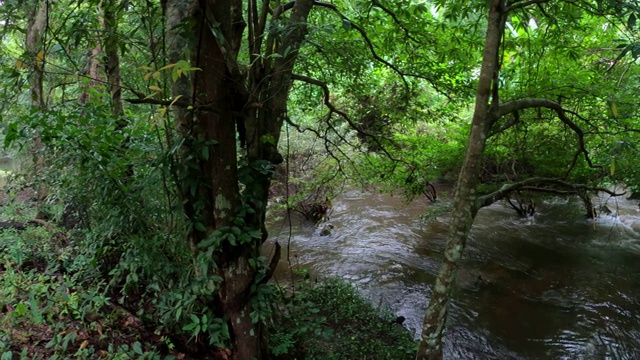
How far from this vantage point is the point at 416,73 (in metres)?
5.36

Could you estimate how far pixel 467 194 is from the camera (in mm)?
3682

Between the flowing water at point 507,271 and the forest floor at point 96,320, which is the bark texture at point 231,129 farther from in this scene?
the flowing water at point 507,271

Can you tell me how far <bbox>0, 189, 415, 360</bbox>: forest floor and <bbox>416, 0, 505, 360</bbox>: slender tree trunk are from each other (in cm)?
73

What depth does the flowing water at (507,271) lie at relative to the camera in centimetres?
552

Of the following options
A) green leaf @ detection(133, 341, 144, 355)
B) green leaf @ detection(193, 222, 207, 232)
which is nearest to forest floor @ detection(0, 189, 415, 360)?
green leaf @ detection(133, 341, 144, 355)

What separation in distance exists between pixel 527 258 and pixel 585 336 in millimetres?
2858

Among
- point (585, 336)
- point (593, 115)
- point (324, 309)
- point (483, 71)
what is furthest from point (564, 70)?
point (324, 309)

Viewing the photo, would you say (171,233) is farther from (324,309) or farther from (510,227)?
(510,227)

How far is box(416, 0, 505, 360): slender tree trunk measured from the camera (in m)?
3.50

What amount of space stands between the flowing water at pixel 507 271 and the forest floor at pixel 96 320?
1309 mm

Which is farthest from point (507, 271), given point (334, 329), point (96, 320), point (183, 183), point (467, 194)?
point (96, 320)

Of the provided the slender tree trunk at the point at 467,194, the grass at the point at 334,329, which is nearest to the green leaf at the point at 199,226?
the grass at the point at 334,329

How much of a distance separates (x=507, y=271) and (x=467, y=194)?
16.2ft

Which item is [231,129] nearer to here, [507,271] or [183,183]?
[183,183]
